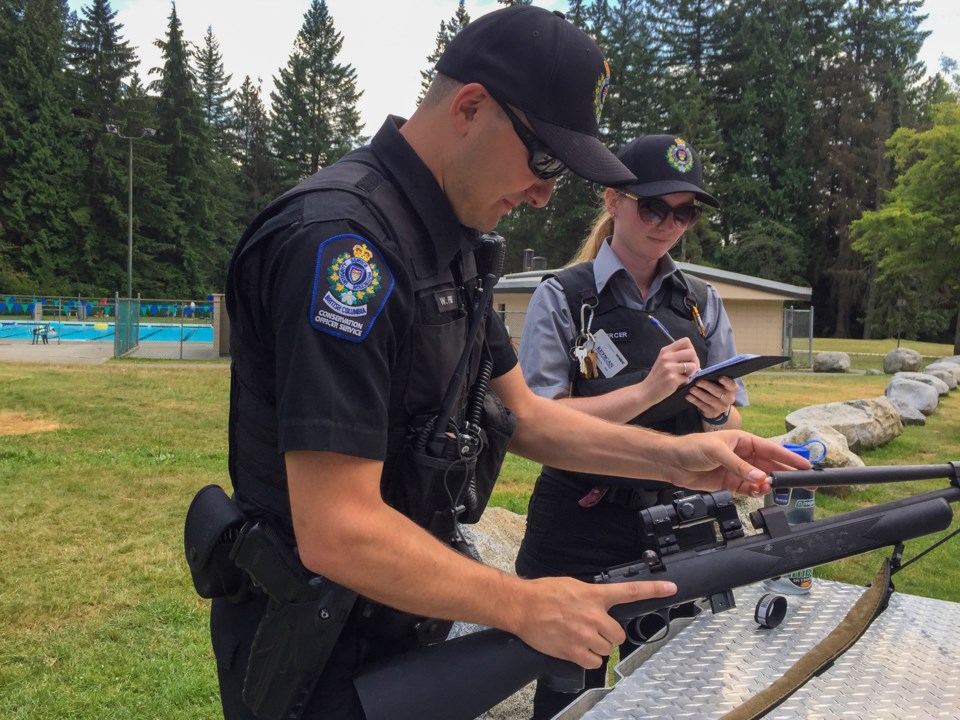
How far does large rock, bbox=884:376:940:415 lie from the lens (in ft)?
44.5

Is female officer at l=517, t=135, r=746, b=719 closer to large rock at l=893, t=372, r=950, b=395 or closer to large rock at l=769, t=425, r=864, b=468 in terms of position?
large rock at l=769, t=425, r=864, b=468

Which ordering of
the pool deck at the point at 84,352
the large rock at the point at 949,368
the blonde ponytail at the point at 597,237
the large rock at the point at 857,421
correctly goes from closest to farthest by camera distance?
the blonde ponytail at the point at 597,237 → the large rock at the point at 857,421 → the large rock at the point at 949,368 → the pool deck at the point at 84,352

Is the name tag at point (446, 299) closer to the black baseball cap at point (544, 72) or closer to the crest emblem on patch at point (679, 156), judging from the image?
the black baseball cap at point (544, 72)

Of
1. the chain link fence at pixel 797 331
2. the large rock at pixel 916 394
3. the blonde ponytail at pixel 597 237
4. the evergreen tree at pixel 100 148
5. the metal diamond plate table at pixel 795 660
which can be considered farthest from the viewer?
the evergreen tree at pixel 100 148

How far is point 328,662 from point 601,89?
1257 millimetres

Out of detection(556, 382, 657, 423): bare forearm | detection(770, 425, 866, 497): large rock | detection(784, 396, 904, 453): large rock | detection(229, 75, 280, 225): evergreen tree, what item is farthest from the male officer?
detection(229, 75, 280, 225): evergreen tree

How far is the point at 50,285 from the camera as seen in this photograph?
50594mm

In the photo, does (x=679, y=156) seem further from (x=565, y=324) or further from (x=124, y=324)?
(x=124, y=324)

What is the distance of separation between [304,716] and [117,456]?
808cm

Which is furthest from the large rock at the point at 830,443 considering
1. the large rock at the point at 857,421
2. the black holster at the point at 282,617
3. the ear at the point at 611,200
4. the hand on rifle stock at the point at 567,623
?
the black holster at the point at 282,617

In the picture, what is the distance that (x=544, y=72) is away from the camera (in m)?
1.38

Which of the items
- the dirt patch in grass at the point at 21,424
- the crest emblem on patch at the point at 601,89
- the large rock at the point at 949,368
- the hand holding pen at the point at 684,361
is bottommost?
the dirt patch in grass at the point at 21,424

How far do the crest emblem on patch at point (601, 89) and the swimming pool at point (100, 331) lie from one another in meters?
32.0

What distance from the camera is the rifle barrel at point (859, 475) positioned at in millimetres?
1862
